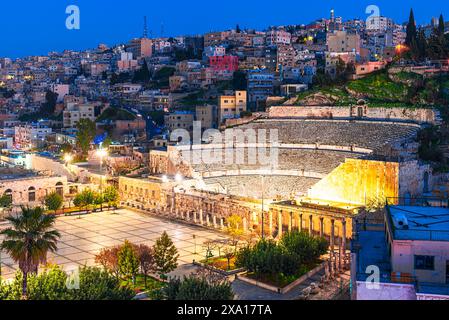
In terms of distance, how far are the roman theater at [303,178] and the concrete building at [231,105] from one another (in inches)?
461

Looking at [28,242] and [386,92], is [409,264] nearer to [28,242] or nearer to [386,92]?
[28,242]

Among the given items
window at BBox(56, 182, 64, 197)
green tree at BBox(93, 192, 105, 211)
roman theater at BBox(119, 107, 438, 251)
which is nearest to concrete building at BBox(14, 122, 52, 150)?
window at BBox(56, 182, 64, 197)

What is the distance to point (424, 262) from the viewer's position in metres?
20.1

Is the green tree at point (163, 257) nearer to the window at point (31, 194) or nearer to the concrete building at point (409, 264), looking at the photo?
the concrete building at point (409, 264)

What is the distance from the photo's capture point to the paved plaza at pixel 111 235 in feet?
109

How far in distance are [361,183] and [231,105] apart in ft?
132

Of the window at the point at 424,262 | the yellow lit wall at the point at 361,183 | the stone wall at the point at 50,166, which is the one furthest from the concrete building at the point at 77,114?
the window at the point at 424,262

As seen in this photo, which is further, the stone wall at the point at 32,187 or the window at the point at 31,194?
the window at the point at 31,194

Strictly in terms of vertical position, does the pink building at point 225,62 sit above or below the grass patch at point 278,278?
above
